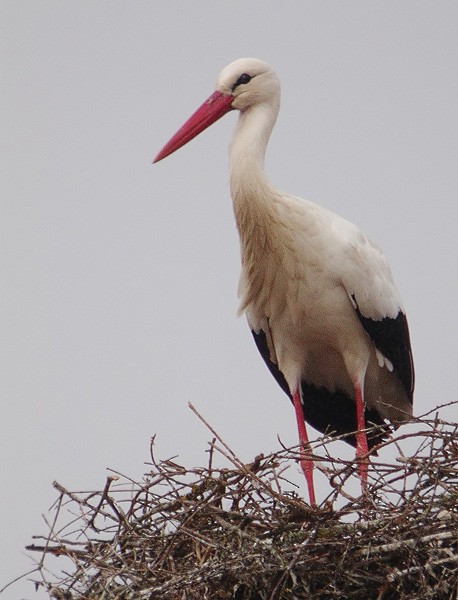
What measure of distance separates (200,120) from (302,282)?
87 cm

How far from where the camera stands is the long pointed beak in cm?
620

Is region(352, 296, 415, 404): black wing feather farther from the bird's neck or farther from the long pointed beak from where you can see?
the long pointed beak

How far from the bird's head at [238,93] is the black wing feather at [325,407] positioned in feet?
3.21

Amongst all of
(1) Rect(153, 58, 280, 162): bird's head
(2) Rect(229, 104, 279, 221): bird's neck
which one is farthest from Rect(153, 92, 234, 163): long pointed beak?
(2) Rect(229, 104, 279, 221): bird's neck

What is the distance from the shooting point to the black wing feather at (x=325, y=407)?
650cm

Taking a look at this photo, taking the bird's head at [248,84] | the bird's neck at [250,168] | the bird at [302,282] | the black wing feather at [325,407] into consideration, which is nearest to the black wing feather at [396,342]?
the bird at [302,282]

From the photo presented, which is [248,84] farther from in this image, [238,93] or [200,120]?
[200,120]

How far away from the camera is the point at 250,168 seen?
5.96 metres

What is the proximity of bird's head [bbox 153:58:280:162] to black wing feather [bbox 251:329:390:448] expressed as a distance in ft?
3.21

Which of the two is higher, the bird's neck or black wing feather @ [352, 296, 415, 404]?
the bird's neck

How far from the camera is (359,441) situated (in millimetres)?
6129

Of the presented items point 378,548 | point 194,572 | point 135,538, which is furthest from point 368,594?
point 135,538

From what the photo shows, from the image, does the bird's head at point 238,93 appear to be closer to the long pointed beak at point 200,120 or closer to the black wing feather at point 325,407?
the long pointed beak at point 200,120

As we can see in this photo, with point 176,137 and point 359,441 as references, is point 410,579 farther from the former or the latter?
point 176,137
